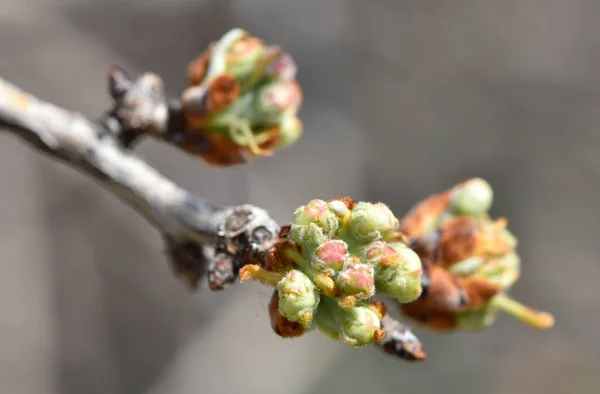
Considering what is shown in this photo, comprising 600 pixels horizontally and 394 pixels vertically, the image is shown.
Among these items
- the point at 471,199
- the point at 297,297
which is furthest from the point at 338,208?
the point at 471,199

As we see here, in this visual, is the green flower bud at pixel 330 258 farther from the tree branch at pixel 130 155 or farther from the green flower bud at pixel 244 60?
the green flower bud at pixel 244 60

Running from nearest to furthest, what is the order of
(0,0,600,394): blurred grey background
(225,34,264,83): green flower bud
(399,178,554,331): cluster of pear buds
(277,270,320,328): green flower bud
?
(277,270,320,328): green flower bud < (399,178,554,331): cluster of pear buds < (225,34,264,83): green flower bud < (0,0,600,394): blurred grey background

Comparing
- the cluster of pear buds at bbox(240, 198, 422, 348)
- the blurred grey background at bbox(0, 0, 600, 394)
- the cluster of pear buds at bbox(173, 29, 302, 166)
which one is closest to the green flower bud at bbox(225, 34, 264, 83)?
the cluster of pear buds at bbox(173, 29, 302, 166)

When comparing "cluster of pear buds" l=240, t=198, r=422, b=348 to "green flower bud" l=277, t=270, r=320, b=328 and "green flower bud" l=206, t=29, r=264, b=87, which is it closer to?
"green flower bud" l=277, t=270, r=320, b=328

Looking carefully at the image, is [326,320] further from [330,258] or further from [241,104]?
[241,104]

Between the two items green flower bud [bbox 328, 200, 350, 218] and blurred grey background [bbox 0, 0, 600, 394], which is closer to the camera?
green flower bud [bbox 328, 200, 350, 218]
